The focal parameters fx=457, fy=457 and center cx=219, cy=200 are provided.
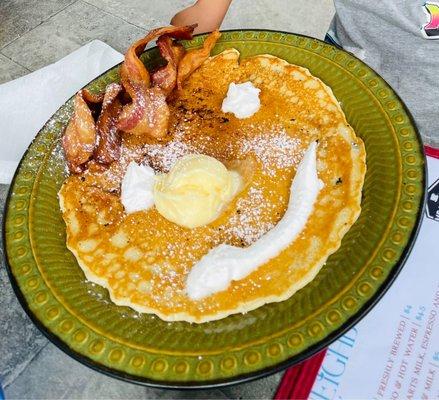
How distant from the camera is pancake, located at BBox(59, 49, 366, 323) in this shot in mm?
812

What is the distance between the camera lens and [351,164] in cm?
91

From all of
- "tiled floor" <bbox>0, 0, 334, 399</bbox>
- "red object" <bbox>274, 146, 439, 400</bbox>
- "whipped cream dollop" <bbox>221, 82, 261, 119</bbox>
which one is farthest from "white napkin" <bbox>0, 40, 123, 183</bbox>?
"red object" <bbox>274, 146, 439, 400</bbox>

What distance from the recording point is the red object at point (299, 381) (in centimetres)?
80

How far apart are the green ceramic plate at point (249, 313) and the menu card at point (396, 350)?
6.0 inches

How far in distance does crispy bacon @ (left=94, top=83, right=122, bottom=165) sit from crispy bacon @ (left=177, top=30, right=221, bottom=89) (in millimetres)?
157

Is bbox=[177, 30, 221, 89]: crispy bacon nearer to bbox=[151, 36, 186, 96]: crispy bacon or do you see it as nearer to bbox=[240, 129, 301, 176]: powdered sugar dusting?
bbox=[151, 36, 186, 96]: crispy bacon

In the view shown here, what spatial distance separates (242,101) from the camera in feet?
3.49

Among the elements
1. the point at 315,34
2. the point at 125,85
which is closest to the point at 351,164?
the point at 125,85

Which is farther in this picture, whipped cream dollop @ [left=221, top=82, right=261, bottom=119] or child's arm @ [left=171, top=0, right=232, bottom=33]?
child's arm @ [left=171, top=0, right=232, bottom=33]

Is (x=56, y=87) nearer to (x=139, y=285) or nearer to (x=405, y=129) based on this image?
(x=139, y=285)

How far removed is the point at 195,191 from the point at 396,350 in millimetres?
464

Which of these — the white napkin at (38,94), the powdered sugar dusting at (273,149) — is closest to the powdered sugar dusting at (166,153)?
the powdered sugar dusting at (273,149)

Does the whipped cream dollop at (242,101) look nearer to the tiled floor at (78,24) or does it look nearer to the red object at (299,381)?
the red object at (299,381)

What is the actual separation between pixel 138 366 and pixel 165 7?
5.63 ft
